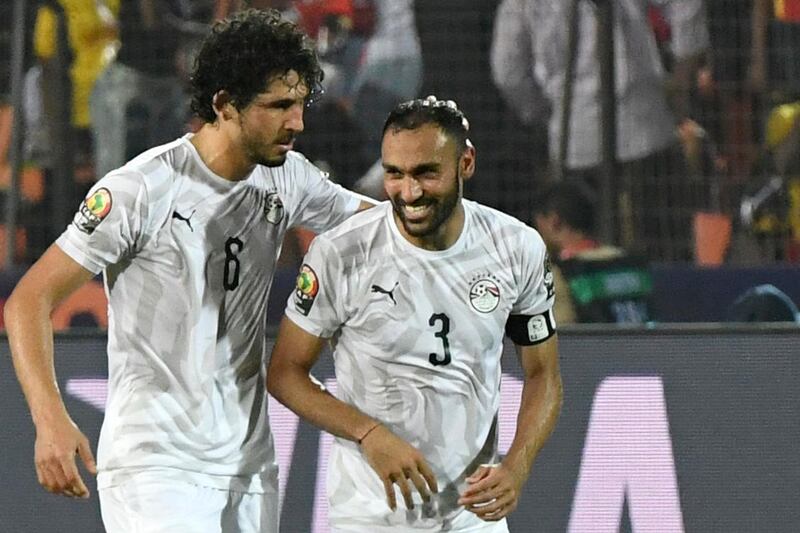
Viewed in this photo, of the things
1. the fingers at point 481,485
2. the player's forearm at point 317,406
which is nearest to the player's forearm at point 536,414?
the fingers at point 481,485

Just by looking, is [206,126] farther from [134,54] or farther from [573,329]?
[134,54]

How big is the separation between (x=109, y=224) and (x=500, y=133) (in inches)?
147

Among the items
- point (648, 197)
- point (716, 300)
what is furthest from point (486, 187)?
point (716, 300)

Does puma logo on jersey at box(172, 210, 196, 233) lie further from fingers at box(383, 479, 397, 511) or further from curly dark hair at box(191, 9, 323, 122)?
fingers at box(383, 479, 397, 511)

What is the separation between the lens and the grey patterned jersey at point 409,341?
3.46 metres

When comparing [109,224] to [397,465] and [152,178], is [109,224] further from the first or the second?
[397,465]

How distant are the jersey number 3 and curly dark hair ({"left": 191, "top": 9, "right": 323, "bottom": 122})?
0.62m

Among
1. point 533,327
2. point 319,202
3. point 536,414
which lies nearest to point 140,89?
point 319,202

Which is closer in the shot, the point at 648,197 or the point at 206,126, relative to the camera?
the point at 206,126

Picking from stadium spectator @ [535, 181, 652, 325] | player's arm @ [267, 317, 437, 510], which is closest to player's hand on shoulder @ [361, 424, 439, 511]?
player's arm @ [267, 317, 437, 510]

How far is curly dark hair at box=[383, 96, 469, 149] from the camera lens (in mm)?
3385

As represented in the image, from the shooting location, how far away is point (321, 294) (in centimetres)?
348

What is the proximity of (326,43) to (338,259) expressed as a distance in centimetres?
383

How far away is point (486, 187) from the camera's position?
6879 millimetres
